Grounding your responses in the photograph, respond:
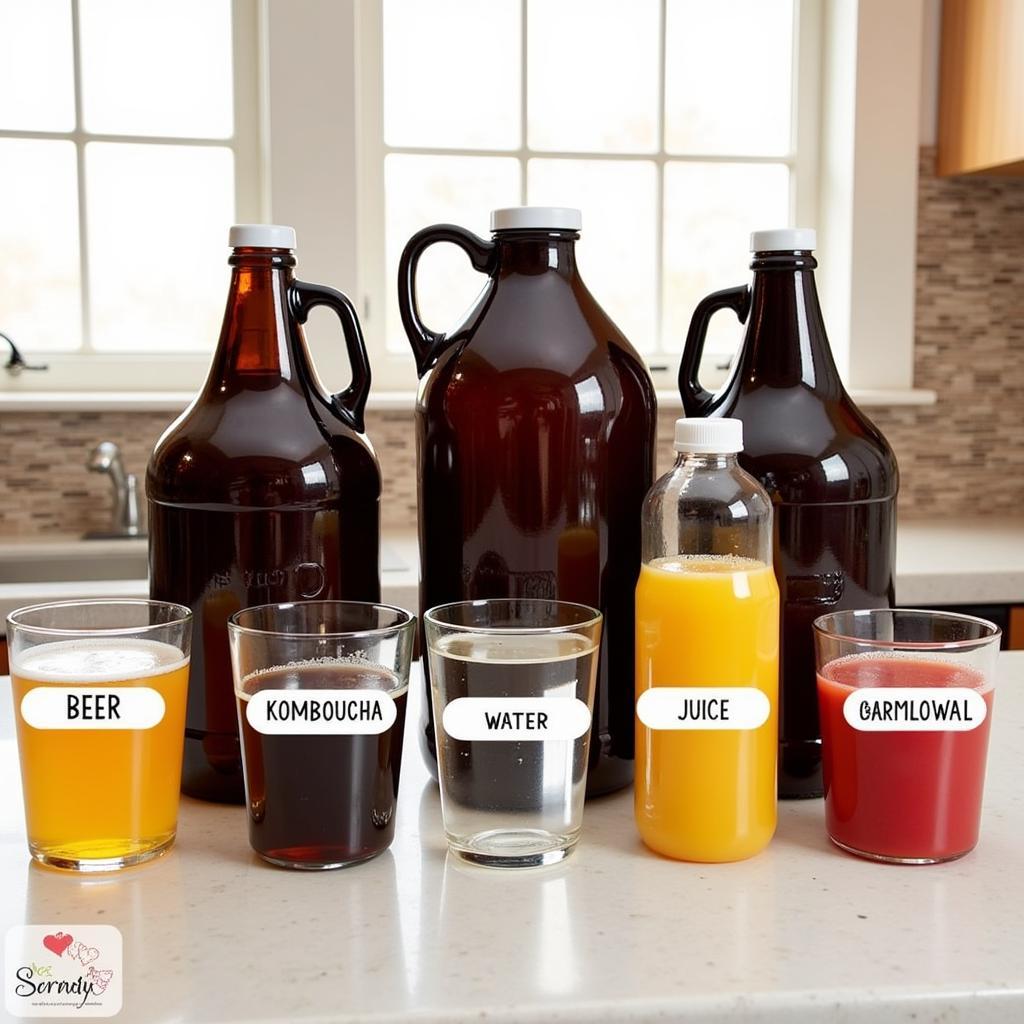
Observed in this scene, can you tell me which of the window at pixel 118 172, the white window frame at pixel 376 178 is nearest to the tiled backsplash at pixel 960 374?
the white window frame at pixel 376 178

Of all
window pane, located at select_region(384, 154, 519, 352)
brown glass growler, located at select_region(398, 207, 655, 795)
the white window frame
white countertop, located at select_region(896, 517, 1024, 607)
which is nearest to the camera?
brown glass growler, located at select_region(398, 207, 655, 795)

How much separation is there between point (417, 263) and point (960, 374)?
225 centimetres

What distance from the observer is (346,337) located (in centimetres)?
82

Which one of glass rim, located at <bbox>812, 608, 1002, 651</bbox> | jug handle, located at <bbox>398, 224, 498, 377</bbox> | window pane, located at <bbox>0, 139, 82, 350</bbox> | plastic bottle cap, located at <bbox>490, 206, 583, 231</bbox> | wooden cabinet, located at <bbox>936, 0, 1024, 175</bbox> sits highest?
wooden cabinet, located at <bbox>936, 0, 1024, 175</bbox>

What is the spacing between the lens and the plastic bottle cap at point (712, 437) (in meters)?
0.69

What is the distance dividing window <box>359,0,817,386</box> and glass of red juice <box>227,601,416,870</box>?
2035 millimetres

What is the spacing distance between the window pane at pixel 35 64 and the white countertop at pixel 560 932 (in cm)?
207

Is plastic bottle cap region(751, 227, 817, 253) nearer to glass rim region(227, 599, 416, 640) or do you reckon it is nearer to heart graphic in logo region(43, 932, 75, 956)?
glass rim region(227, 599, 416, 640)

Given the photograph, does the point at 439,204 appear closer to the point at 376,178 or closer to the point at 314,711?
the point at 376,178

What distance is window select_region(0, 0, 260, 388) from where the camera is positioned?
2.51m

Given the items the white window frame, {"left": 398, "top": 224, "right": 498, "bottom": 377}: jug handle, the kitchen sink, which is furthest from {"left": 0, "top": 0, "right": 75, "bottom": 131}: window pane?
{"left": 398, "top": 224, "right": 498, "bottom": 377}: jug handle

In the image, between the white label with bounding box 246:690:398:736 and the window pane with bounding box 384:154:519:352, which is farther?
the window pane with bounding box 384:154:519:352

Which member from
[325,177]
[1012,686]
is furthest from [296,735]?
[325,177]

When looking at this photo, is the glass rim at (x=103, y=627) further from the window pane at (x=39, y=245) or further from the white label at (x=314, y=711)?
the window pane at (x=39, y=245)
